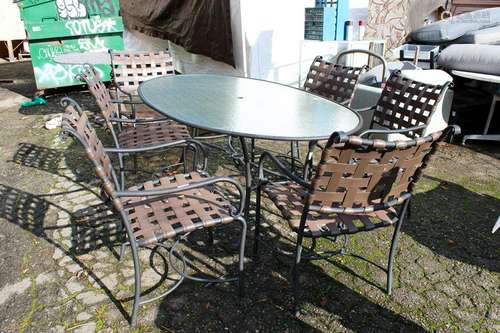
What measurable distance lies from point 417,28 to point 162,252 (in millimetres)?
5975

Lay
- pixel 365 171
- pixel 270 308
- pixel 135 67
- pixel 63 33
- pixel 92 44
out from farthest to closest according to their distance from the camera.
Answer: pixel 92 44 → pixel 63 33 → pixel 135 67 → pixel 270 308 → pixel 365 171

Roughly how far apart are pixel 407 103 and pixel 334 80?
76 cm

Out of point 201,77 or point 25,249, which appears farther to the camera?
point 201,77

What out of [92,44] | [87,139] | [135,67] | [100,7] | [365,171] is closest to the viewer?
[365,171]

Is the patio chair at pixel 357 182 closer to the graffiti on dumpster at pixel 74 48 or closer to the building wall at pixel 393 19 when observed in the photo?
the building wall at pixel 393 19

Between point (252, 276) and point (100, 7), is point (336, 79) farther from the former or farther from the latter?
point (100, 7)

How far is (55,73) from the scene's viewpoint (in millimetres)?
6098

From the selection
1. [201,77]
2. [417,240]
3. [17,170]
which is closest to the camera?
[417,240]

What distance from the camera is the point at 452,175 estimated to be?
3.65 meters

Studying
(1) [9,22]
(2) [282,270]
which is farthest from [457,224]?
(1) [9,22]

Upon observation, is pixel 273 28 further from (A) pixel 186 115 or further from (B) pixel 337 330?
(B) pixel 337 330

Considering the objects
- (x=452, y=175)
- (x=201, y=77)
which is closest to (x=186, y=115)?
(x=201, y=77)

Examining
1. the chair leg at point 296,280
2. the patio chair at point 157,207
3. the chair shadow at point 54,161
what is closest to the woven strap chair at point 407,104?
the chair leg at point 296,280

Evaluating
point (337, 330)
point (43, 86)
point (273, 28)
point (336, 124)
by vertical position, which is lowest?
point (337, 330)
